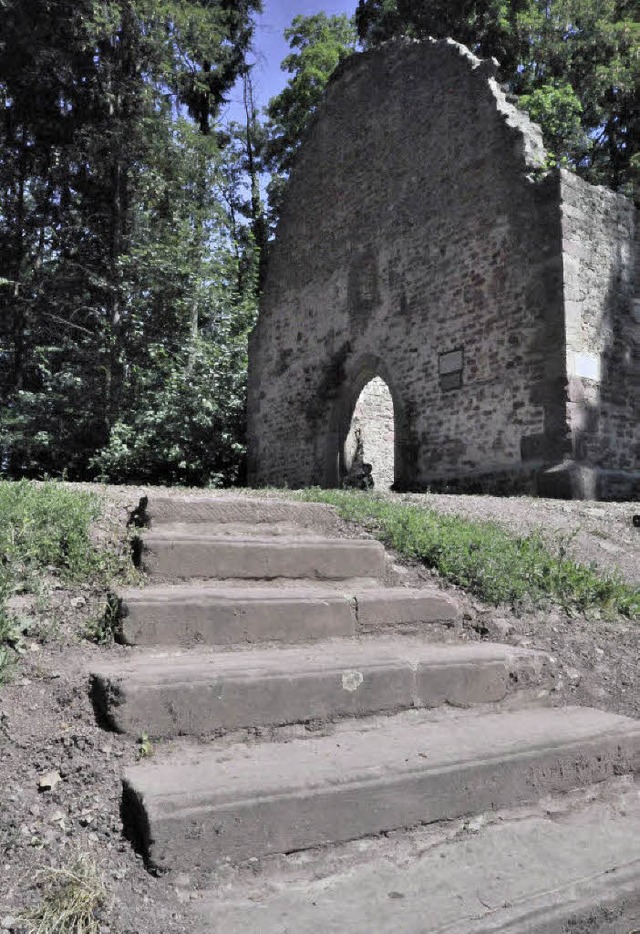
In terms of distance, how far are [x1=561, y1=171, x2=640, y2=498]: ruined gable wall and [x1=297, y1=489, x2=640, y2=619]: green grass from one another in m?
4.38

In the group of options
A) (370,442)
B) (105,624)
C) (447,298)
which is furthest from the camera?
(370,442)

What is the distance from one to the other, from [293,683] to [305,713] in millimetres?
122

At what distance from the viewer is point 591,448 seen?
928 centimetres

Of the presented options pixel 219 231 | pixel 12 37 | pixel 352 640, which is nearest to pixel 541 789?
pixel 352 640

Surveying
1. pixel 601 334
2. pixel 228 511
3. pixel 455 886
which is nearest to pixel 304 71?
pixel 601 334

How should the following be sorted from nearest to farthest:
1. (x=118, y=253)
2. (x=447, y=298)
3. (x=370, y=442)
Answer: (x=447, y=298), (x=370, y=442), (x=118, y=253)

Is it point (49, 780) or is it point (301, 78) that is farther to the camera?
point (301, 78)

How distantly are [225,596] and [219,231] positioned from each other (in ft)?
57.0

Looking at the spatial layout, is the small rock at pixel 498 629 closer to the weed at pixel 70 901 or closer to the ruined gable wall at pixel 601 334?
the weed at pixel 70 901

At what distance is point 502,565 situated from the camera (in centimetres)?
467

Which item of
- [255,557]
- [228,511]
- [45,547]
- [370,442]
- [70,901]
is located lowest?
[70,901]

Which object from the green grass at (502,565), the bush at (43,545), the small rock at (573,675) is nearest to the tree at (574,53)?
the green grass at (502,565)

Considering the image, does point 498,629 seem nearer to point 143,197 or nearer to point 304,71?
point 143,197

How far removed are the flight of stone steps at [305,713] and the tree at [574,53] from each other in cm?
1687
